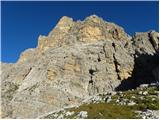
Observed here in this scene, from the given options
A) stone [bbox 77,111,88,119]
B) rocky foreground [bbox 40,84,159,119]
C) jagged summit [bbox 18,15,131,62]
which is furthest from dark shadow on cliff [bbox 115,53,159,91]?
stone [bbox 77,111,88,119]

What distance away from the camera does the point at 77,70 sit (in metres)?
131

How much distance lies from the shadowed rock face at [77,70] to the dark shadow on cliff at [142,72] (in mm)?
361

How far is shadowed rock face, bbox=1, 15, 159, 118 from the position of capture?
11388cm

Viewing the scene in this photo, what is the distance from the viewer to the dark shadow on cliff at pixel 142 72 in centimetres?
12331

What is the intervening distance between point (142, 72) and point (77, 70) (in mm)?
20653

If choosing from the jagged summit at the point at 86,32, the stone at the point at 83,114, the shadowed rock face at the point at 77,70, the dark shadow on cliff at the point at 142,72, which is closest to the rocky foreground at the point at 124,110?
the stone at the point at 83,114

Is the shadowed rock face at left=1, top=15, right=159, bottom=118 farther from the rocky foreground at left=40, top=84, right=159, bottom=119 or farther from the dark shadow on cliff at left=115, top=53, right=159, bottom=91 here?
the rocky foreground at left=40, top=84, right=159, bottom=119

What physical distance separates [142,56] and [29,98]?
137ft

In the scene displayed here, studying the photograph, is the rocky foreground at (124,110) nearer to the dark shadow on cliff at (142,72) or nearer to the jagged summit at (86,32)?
the dark shadow on cliff at (142,72)

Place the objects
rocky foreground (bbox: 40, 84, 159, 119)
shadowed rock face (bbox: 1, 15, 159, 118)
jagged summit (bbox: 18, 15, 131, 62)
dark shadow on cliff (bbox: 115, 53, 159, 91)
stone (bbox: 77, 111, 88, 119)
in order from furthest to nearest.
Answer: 1. jagged summit (bbox: 18, 15, 131, 62)
2. dark shadow on cliff (bbox: 115, 53, 159, 91)
3. shadowed rock face (bbox: 1, 15, 159, 118)
4. stone (bbox: 77, 111, 88, 119)
5. rocky foreground (bbox: 40, 84, 159, 119)

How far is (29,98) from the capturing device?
112 metres

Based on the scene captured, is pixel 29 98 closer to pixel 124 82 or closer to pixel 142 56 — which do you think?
pixel 124 82

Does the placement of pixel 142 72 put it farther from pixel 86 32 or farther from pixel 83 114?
pixel 83 114

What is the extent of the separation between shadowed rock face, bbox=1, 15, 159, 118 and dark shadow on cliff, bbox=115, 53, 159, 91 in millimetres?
361
